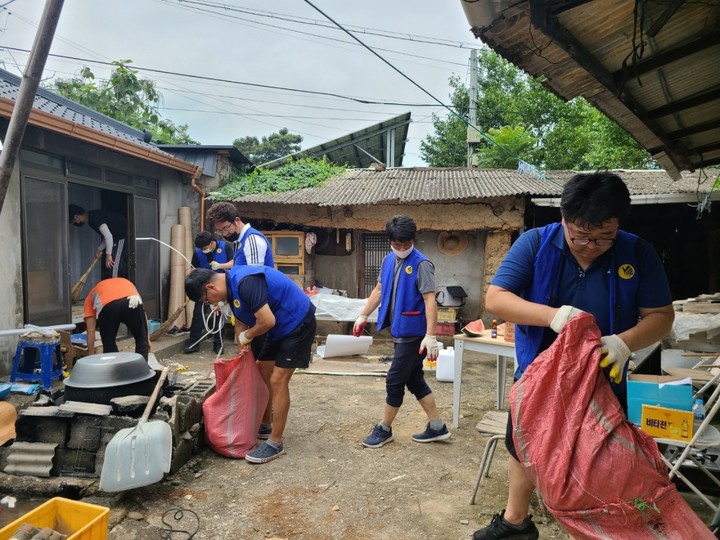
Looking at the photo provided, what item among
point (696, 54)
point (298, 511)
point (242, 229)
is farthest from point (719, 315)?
point (242, 229)

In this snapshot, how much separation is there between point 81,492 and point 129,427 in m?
0.50

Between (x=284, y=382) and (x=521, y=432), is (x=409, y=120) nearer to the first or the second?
(x=284, y=382)

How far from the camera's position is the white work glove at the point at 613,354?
172 cm

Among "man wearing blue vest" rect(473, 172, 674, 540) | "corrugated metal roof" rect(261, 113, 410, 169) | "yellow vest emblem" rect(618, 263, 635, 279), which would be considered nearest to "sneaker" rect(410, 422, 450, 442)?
"man wearing blue vest" rect(473, 172, 674, 540)

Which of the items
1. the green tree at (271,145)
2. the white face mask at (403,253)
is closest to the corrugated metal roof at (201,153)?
the white face mask at (403,253)

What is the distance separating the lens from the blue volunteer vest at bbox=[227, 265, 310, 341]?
359 cm

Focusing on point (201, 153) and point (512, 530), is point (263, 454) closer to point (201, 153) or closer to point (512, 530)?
point (512, 530)

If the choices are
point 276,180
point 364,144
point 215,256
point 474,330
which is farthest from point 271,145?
point 474,330

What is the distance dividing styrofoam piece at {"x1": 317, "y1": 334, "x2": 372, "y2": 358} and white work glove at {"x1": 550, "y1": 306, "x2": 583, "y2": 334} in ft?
19.1

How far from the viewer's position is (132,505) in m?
3.05

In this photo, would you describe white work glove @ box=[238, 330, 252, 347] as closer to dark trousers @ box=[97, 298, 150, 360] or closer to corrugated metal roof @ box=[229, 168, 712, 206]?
dark trousers @ box=[97, 298, 150, 360]

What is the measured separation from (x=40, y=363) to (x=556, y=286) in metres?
5.14

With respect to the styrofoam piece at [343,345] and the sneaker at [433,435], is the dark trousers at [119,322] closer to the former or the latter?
the sneaker at [433,435]

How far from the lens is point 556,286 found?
200 cm
